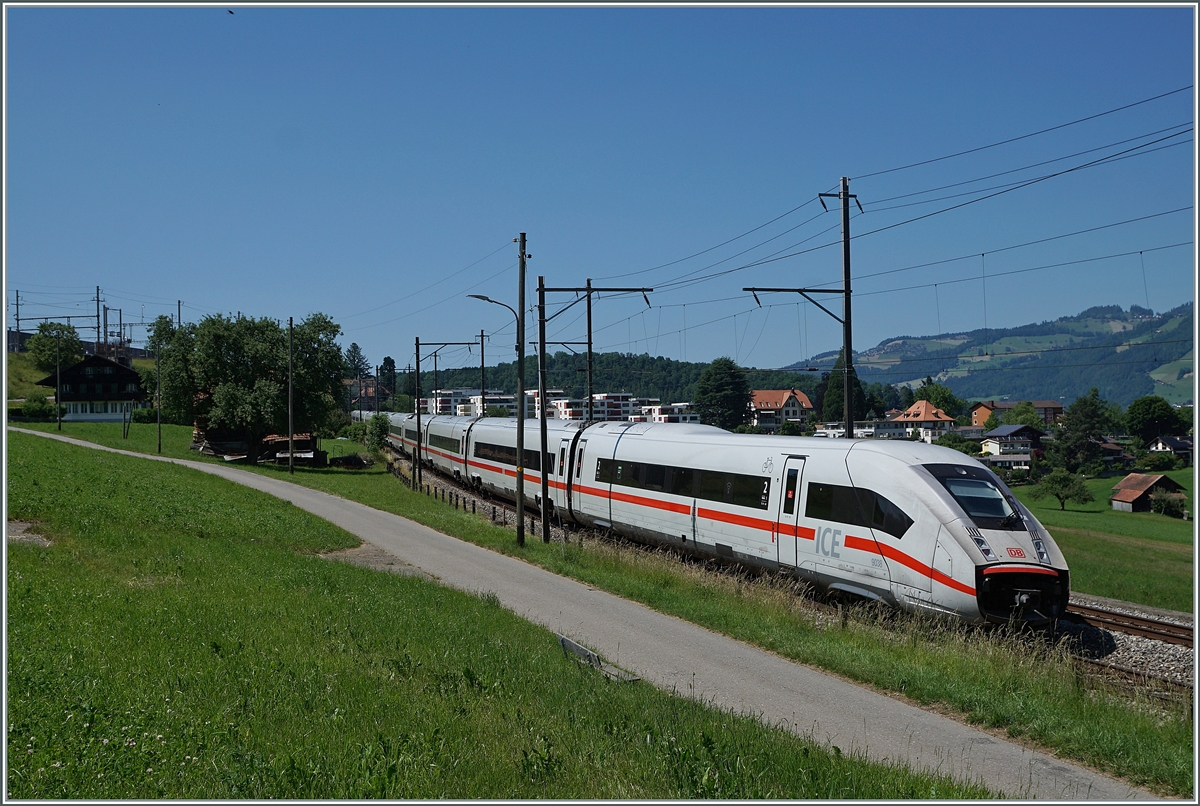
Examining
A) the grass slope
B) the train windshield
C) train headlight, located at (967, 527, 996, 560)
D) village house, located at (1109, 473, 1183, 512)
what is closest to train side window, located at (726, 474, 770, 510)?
the train windshield

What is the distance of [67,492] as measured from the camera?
21.5 meters

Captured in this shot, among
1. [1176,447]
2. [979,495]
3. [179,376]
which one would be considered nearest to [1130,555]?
[979,495]

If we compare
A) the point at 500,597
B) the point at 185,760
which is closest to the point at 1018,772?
the point at 185,760

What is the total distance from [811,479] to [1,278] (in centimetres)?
1271

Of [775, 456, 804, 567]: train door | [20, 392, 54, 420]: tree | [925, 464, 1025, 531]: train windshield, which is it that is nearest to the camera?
[925, 464, 1025, 531]: train windshield

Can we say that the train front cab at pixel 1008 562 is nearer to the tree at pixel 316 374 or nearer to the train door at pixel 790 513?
the train door at pixel 790 513

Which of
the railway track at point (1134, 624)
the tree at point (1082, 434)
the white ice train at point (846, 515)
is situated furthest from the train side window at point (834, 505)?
the tree at point (1082, 434)

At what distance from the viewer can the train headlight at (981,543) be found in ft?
41.9

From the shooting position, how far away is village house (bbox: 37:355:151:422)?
8273 cm

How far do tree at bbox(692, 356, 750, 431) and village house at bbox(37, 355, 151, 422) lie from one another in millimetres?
54244

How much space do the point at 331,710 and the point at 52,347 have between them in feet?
340

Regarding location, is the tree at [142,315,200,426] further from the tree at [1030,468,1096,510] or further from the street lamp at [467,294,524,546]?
the tree at [1030,468,1096,510]

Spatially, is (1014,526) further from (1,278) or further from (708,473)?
(1,278)

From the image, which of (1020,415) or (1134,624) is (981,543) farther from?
(1020,415)
